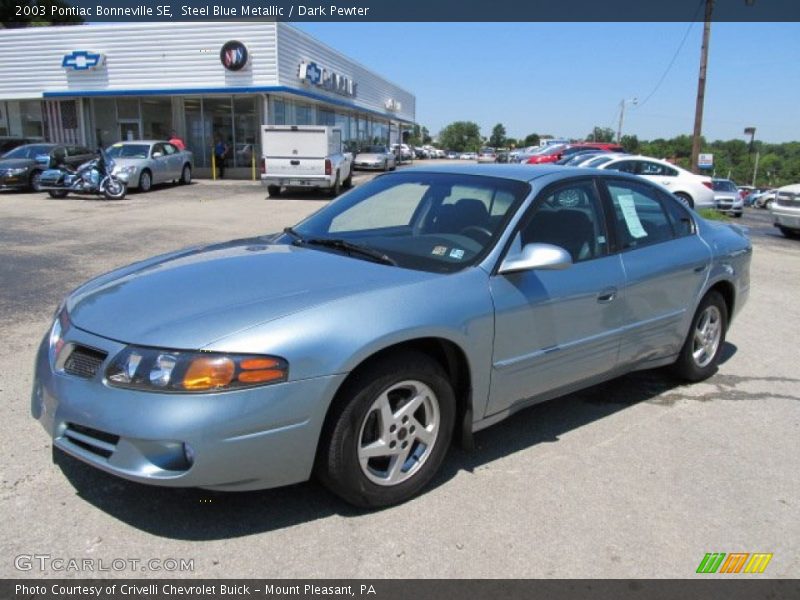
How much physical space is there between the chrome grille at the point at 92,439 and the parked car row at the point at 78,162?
17766mm

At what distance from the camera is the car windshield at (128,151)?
66.5ft

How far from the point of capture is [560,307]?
3.61m

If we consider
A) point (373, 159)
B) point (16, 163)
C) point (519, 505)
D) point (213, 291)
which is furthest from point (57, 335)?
point (373, 159)

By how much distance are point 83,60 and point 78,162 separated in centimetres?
891

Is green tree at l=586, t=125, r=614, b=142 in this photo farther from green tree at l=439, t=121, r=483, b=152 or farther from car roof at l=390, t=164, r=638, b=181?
car roof at l=390, t=164, r=638, b=181

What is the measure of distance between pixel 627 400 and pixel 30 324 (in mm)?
5020

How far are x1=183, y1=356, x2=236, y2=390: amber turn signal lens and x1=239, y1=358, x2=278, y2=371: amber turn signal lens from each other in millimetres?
56

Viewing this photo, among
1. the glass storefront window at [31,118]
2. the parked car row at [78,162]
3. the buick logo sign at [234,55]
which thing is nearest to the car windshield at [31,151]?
the parked car row at [78,162]

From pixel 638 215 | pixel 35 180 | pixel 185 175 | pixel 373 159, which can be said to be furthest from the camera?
pixel 373 159

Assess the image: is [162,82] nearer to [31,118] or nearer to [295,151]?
[31,118]

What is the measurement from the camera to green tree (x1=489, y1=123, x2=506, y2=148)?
119 metres

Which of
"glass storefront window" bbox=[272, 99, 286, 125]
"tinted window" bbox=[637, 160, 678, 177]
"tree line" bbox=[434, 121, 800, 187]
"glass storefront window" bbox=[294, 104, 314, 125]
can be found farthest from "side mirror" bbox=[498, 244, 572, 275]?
"tree line" bbox=[434, 121, 800, 187]

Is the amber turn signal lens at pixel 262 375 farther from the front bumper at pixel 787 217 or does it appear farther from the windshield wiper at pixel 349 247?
the front bumper at pixel 787 217

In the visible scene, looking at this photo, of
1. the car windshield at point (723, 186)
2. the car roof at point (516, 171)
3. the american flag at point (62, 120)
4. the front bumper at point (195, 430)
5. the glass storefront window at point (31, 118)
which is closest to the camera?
the front bumper at point (195, 430)
